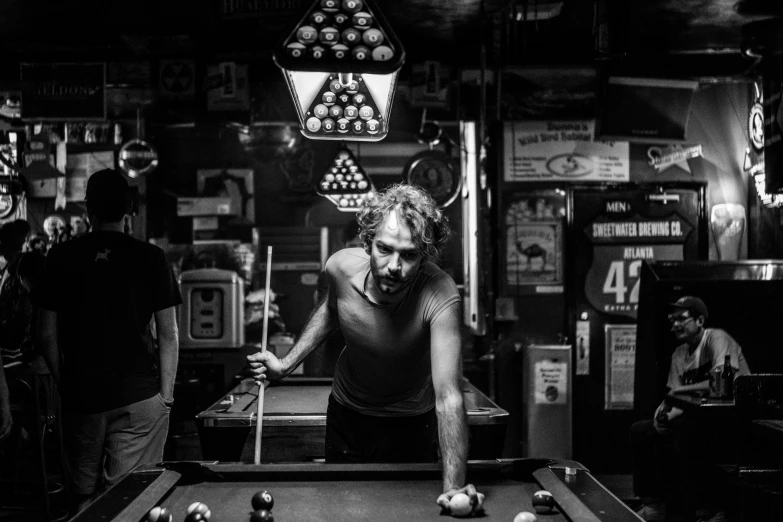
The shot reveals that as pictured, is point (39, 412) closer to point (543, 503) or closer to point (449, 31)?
point (543, 503)

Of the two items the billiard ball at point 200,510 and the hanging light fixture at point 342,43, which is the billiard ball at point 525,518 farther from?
the hanging light fixture at point 342,43

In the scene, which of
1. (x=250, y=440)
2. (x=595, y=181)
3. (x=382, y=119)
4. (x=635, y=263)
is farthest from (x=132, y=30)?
(x=635, y=263)

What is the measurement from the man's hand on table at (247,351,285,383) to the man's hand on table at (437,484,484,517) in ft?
3.39

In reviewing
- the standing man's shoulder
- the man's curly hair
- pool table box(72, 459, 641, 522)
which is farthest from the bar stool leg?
the standing man's shoulder

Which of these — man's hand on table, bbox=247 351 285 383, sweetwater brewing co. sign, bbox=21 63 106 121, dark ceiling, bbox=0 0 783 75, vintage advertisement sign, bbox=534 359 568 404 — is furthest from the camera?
vintage advertisement sign, bbox=534 359 568 404

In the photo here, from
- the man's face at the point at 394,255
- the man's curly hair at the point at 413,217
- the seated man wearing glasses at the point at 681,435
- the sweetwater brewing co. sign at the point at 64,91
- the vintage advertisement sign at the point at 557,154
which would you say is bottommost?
the seated man wearing glasses at the point at 681,435

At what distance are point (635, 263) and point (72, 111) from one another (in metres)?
4.86

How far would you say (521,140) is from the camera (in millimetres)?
6895

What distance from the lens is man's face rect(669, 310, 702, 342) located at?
550 cm

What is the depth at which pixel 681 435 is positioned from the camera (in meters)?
5.15

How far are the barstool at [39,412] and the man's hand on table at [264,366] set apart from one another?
1876 mm

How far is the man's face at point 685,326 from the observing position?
550 cm

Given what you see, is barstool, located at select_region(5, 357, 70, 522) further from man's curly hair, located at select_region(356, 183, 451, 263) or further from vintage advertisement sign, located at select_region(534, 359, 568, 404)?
vintage advertisement sign, located at select_region(534, 359, 568, 404)

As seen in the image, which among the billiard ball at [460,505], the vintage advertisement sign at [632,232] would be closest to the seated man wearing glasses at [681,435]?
the vintage advertisement sign at [632,232]
